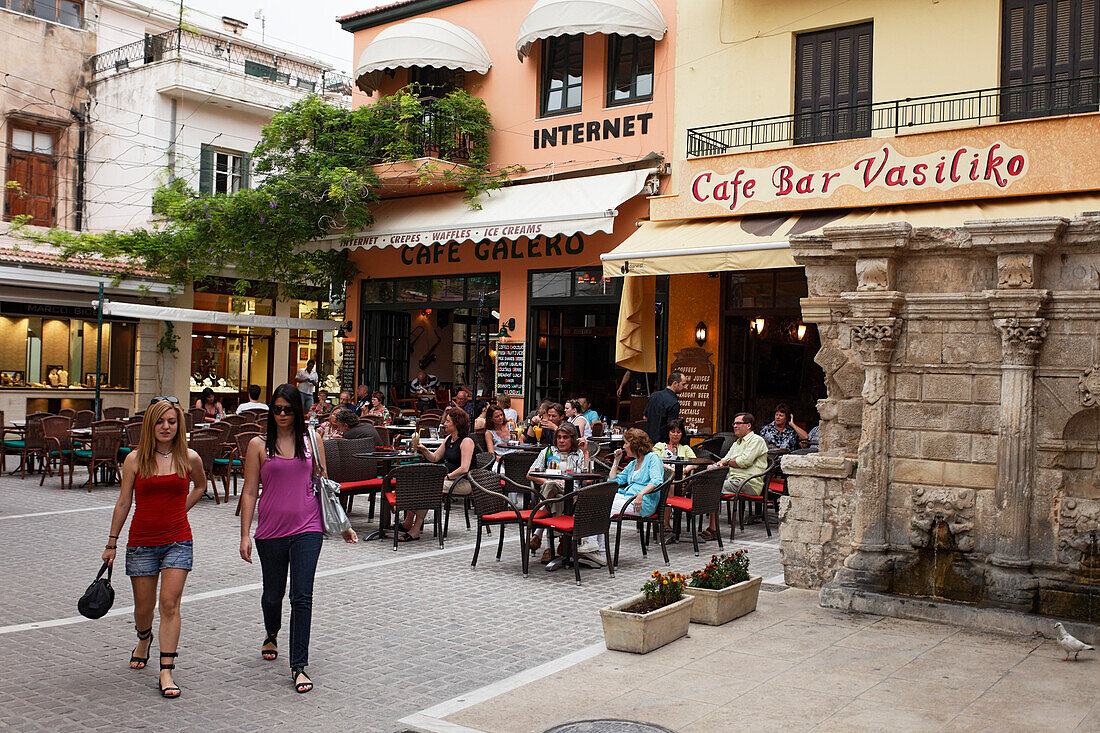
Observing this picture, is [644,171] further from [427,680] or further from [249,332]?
[249,332]

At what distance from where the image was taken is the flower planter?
6.71m

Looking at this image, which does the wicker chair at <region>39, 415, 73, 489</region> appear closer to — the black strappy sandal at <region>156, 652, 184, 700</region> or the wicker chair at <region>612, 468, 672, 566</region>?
the wicker chair at <region>612, 468, 672, 566</region>

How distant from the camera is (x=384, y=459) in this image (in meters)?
11.5

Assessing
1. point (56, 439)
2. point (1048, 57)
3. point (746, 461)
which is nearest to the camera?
point (746, 461)

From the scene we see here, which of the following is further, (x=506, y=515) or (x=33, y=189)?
(x=33, y=189)

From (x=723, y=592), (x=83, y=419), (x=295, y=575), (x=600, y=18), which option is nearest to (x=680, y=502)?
(x=723, y=592)

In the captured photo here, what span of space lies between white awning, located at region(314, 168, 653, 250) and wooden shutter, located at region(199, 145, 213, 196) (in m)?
6.75

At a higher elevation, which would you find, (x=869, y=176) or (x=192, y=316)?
(x=869, y=176)

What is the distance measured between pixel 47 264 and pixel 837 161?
52.9ft

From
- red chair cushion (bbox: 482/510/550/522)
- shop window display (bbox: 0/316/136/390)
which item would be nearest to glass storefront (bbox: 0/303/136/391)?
shop window display (bbox: 0/316/136/390)

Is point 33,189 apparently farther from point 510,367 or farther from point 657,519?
point 657,519

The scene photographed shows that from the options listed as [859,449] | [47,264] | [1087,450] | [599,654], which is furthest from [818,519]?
[47,264]

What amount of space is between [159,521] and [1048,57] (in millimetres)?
12808

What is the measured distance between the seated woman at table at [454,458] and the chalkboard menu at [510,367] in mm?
7635
